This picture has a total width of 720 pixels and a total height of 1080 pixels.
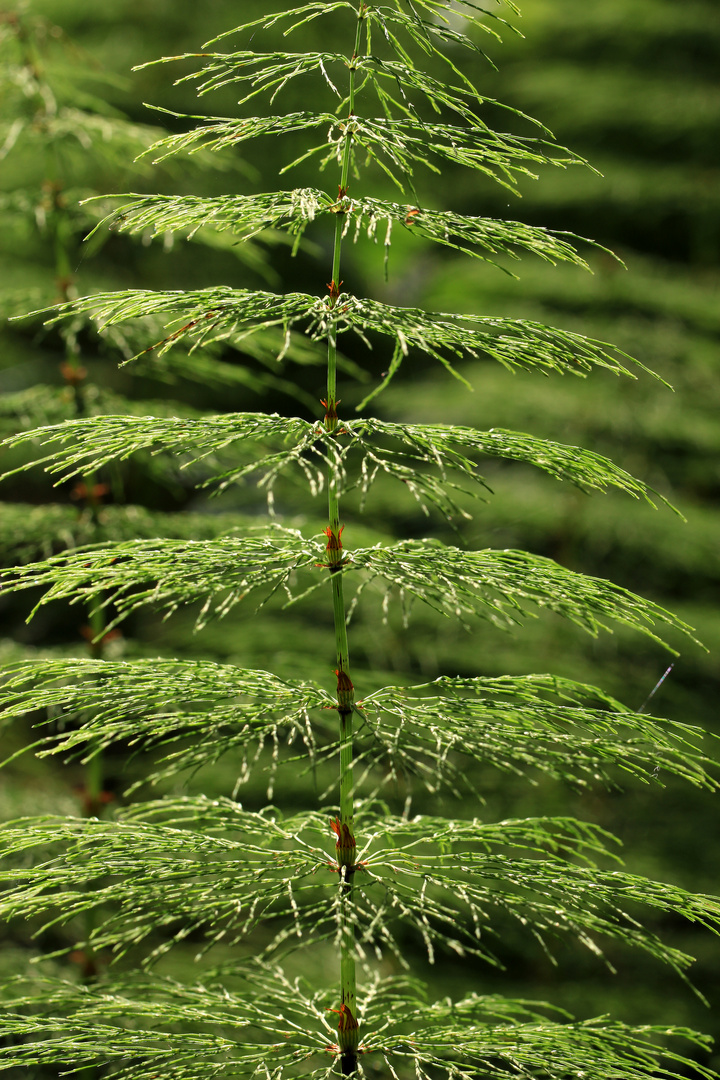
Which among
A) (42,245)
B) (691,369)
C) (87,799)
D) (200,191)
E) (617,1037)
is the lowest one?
(87,799)

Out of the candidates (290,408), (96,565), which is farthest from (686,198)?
→ (96,565)

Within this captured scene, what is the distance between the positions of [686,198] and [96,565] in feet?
8.05

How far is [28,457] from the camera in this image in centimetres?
222

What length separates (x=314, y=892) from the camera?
75.9 inches

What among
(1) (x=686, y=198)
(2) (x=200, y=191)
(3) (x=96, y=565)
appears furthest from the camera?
(2) (x=200, y=191)

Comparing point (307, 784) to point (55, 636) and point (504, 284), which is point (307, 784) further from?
point (504, 284)

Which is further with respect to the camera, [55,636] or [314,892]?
[55,636]

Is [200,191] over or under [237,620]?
over

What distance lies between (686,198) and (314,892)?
229 centimetres

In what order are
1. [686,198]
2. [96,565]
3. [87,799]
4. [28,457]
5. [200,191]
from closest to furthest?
[96,565] < [87,799] < [28,457] < [686,198] < [200,191]

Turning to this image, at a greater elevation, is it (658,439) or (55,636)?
(658,439)

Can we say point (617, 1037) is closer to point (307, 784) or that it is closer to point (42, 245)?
point (307, 784)

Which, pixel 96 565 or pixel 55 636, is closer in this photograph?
pixel 96 565

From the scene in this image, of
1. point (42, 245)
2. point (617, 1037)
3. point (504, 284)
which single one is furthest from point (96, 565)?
point (42, 245)
